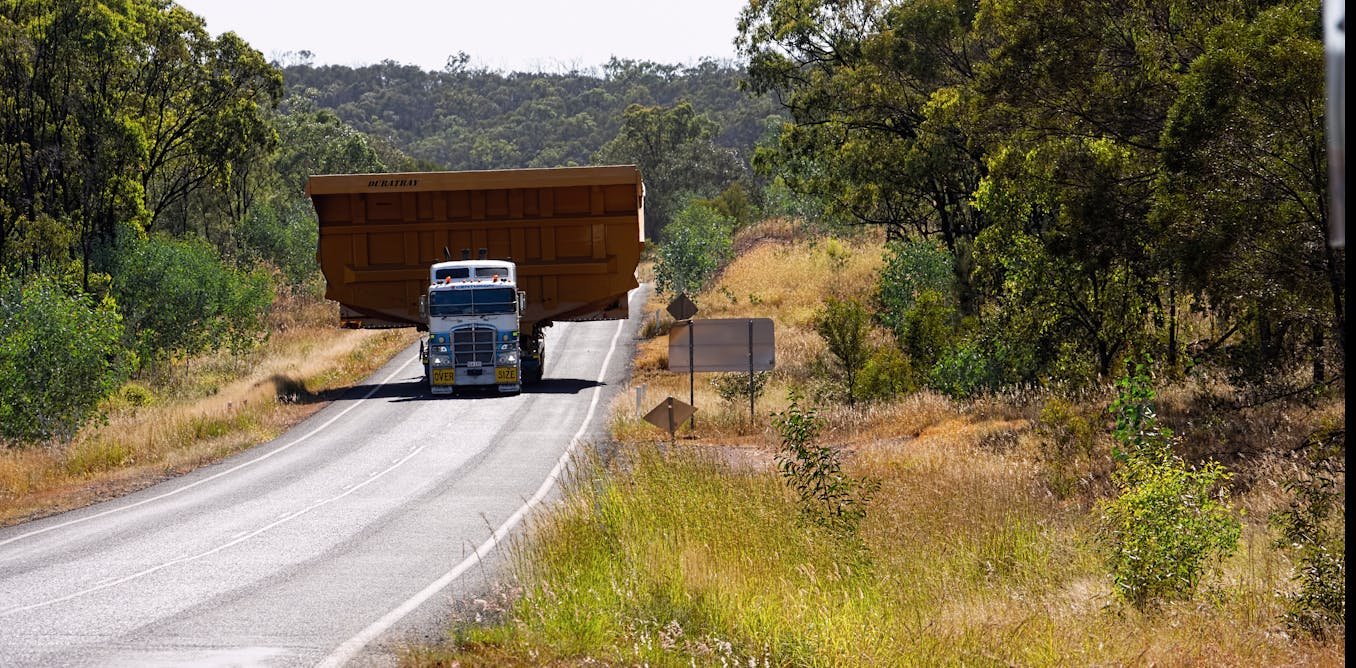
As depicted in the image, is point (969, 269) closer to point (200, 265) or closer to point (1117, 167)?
point (1117, 167)

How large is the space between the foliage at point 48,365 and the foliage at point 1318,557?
2595 centimetres

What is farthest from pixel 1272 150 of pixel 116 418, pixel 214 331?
pixel 214 331

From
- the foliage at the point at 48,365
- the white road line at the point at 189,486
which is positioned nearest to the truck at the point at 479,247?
the white road line at the point at 189,486

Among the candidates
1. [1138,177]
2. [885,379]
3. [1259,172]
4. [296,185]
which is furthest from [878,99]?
[296,185]

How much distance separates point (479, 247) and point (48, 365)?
10818mm

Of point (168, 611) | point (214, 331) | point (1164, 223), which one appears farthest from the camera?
point (214, 331)

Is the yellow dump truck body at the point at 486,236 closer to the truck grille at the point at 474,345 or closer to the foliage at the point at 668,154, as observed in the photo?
the truck grille at the point at 474,345

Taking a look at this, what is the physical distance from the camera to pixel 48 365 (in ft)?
100

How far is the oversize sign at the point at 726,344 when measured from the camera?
24922 millimetres

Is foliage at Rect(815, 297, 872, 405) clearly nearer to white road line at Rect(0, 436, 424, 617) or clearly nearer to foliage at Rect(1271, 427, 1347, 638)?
white road line at Rect(0, 436, 424, 617)

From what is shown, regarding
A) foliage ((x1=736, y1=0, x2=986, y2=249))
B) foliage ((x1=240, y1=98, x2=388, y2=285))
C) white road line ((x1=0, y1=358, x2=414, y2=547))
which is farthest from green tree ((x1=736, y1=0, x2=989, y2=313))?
foliage ((x1=240, y1=98, x2=388, y2=285))

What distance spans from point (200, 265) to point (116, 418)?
17007 mm

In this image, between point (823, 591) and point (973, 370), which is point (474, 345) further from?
point (823, 591)

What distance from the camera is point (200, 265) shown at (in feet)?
163
